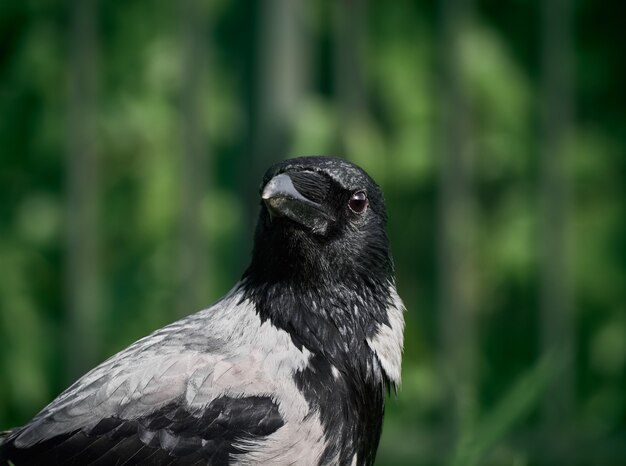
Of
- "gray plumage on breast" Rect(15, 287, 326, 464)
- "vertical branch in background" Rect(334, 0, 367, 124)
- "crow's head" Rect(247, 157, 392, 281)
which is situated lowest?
"gray plumage on breast" Rect(15, 287, 326, 464)

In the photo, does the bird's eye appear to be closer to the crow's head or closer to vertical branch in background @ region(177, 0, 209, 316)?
the crow's head

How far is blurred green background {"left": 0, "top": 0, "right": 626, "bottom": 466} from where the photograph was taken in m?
3.70

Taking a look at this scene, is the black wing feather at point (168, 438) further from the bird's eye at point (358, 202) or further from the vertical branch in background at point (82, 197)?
the vertical branch in background at point (82, 197)

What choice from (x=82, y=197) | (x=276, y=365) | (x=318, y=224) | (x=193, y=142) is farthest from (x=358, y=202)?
(x=82, y=197)

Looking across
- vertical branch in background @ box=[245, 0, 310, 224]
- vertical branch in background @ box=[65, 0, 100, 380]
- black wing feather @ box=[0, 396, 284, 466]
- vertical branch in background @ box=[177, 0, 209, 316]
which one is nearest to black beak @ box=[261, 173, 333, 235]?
black wing feather @ box=[0, 396, 284, 466]

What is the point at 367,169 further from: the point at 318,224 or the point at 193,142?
the point at 318,224

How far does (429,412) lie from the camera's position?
148 inches

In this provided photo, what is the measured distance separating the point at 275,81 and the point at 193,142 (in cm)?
33

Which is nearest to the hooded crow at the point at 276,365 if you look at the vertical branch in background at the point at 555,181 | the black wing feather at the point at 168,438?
the black wing feather at the point at 168,438

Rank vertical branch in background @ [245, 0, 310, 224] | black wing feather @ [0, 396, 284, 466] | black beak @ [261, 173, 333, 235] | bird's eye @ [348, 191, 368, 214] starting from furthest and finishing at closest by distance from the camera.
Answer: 1. vertical branch in background @ [245, 0, 310, 224]
2. bird's eye @ [348, 191, 368, 214]
3. black beak @ [261, 173, 333, 235]
4. black wing feather @ [0, 396, 284, 466]

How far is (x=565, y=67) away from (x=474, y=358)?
942 millimetres

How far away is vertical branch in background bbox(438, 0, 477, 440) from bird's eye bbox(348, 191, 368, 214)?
157 cm

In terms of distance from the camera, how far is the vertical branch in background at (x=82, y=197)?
3812 millimetres

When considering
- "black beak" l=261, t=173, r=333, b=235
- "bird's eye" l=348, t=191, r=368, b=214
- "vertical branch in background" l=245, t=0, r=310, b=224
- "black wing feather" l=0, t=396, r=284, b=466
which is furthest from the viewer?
"vertical branch in background" l=245, t=0, r=310, b=224
